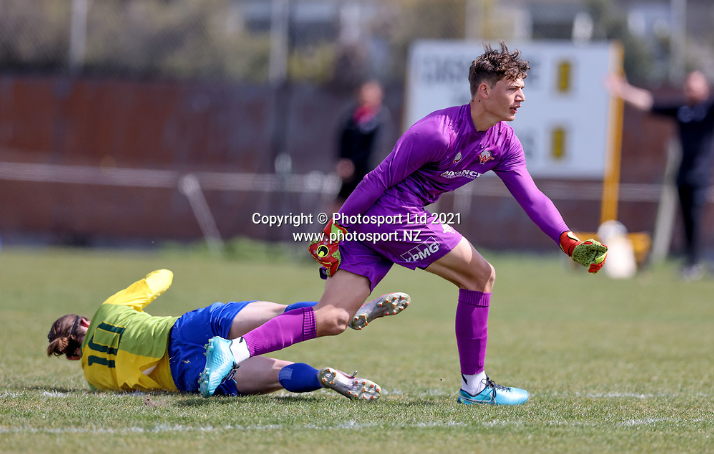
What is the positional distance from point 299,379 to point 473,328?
35.4 inches

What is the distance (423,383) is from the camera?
4.61 metres

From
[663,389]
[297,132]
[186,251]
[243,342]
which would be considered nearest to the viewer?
[243,342]

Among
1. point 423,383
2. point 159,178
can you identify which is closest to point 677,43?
point 159,178

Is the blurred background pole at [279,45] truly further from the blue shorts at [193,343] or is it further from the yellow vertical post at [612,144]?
the blue shorts at [193,343]

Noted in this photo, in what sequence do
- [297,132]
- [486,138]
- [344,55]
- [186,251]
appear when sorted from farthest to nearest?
[344,55], [297,132], [186,251], [486,138]

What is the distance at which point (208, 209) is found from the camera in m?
15.1

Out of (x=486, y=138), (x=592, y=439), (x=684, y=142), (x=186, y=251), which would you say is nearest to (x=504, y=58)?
(x=486, y=138)

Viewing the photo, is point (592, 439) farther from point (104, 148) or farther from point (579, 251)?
point (104, 148)

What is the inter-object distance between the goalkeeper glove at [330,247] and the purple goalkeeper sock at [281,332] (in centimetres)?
24

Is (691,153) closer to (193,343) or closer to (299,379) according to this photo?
(299,379)

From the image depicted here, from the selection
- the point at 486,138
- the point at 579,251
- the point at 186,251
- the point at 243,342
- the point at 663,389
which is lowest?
the point at 186,251

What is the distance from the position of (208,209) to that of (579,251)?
467 inches

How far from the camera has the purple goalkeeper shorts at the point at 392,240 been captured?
152 inches

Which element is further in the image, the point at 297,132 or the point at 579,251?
the point at 297,132
